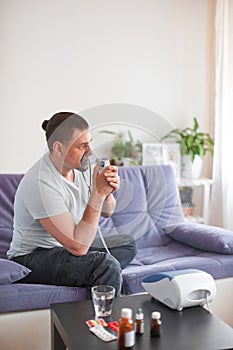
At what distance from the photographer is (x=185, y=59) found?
12.9ft

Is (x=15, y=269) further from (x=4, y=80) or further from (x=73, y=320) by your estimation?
(x=4, y=80)

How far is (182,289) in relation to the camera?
1934 millimetres

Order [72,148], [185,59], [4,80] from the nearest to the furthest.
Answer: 1. [72,148]
2. [4,80]
3. [185,59]

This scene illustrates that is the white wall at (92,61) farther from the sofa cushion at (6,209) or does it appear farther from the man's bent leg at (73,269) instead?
the man's bent leg at (73,269)

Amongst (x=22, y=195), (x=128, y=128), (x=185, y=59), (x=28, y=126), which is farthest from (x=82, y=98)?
(x=128, y=128)

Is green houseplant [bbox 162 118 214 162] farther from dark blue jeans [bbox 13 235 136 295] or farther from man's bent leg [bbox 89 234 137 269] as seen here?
dark blue jeans [bbox 13 235 136 295]

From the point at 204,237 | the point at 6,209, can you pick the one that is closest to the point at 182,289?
the point at 204,237

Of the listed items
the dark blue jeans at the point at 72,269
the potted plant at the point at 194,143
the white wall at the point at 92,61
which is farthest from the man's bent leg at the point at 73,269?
the potted plant at the point at 194,143

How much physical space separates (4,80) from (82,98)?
0.53 meters

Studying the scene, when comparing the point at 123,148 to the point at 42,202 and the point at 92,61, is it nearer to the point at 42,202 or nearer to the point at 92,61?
the point at 42,202

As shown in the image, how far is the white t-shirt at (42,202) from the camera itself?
6.87 ft

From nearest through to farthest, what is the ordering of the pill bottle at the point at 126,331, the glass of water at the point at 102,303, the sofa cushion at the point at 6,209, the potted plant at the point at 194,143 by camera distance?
1. the pill bottle at the point at 126,331
2. the glass of water at the point at 102,303
3. the sofa cushion at the point at 6,209
4. the potted plant at the point at 194,143

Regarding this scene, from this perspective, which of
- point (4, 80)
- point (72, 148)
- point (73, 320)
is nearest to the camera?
point (72, 148)

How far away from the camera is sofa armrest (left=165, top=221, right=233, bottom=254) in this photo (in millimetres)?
2646
